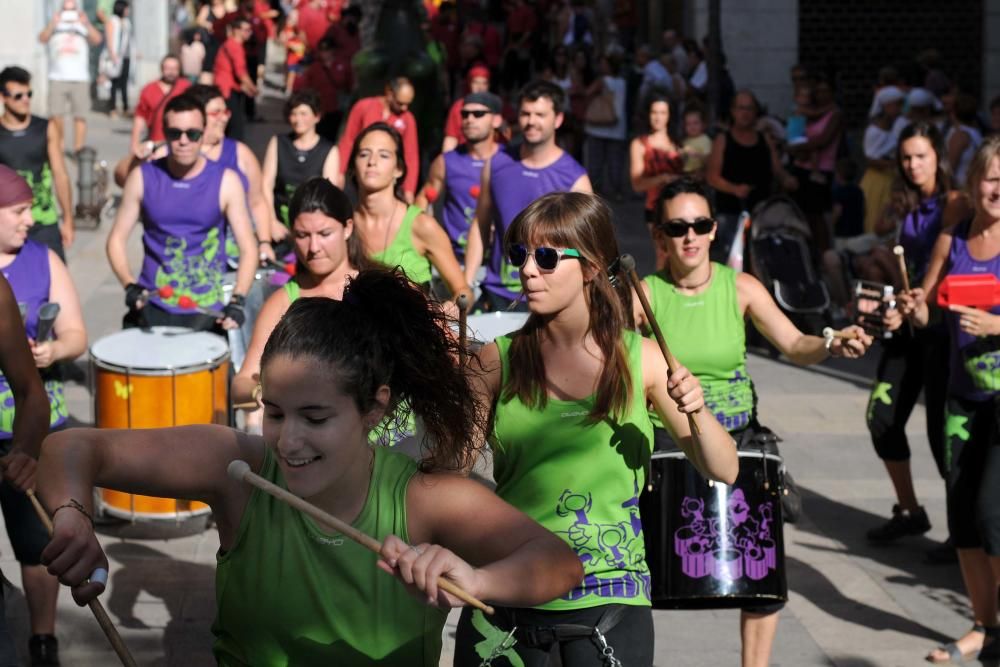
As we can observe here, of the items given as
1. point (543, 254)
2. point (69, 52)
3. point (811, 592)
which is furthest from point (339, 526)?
point (69, 52)

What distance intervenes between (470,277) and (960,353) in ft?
8.58

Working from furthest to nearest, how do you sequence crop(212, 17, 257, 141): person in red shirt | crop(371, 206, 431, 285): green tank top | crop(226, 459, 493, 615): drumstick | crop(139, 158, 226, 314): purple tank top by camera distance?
Answer: crop(212, 17, 257, 141): person in red shirt
crop(139, 158, 226, 314): purple tank top
crop(371, 206, 431, 285): green tank top
crop(226, 459, 493, 615): drumstick

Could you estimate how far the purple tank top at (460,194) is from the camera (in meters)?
9.15

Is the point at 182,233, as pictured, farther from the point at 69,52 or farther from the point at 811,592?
the point at 69,52

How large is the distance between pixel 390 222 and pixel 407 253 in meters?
0.37

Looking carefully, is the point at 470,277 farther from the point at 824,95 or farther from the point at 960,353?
the point at 824,95

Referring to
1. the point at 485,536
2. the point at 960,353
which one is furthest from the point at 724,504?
the point at 485,536

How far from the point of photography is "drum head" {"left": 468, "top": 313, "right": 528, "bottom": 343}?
20.9ft

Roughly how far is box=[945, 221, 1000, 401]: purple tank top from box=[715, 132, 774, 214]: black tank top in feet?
19.4

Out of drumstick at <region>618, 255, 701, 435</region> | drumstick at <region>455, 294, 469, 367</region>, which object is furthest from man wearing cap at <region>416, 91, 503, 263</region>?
drumstick at <region>618, 255, 701, 435</region>

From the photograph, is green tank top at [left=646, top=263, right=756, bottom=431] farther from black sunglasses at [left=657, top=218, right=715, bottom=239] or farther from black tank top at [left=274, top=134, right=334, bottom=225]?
black tank top at [left=274, top=134, right=334, bottom=225]

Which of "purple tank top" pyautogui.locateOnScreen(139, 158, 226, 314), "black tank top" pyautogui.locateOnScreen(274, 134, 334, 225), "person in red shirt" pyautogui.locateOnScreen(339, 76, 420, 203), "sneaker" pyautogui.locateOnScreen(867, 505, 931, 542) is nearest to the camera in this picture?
"sneaker" pyautogui.locateOnScreen(867, 505, 931, 542)

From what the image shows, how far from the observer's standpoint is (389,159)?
7.38m

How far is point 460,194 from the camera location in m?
9.21
